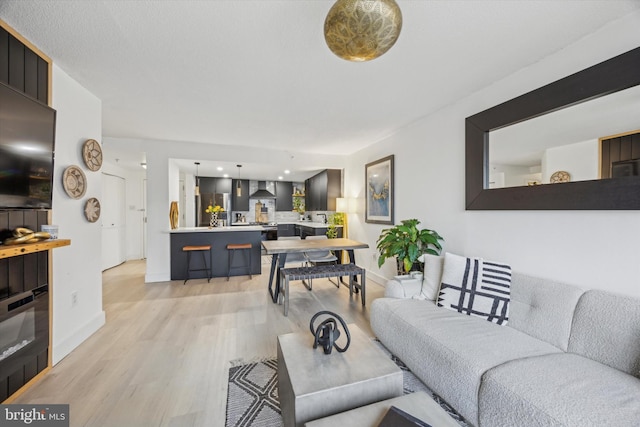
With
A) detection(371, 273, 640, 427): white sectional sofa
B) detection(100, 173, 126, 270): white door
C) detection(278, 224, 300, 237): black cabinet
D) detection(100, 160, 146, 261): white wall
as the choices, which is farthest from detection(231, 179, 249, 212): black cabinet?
detection(371, 273, 640, 427): white sectional sofa

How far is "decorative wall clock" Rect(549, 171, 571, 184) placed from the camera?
5.91 ft

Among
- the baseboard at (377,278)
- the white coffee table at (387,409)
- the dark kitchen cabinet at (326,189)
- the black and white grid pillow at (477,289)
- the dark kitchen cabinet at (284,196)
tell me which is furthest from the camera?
the dark kitchen cabinet at (284,196)

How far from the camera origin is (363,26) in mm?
1028

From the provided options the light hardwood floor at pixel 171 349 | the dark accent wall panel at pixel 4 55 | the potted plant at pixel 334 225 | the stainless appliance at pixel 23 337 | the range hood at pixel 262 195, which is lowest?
the light hardwood floor at pixel 171 349

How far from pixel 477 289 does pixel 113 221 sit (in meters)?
6.71

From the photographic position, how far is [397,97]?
2627 millimetres

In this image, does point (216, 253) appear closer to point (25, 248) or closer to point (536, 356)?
point (25, 248)

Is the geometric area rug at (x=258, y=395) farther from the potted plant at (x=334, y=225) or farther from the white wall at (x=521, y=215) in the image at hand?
the potted plant at (x=334, y=225)

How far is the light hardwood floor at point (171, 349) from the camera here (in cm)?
155

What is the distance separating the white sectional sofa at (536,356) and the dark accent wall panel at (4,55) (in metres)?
3.19

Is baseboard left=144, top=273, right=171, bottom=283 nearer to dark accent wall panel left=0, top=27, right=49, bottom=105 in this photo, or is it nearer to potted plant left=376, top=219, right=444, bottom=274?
dark accent wall panel left=0, top=27, right=49, bottom=105

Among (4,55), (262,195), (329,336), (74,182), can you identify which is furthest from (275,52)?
(262,195)

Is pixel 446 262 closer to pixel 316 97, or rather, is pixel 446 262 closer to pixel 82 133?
pixel 316 97

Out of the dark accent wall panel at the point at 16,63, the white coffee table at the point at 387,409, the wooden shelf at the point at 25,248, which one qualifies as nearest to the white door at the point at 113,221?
the dark accent wall panel at the point at 16,63
